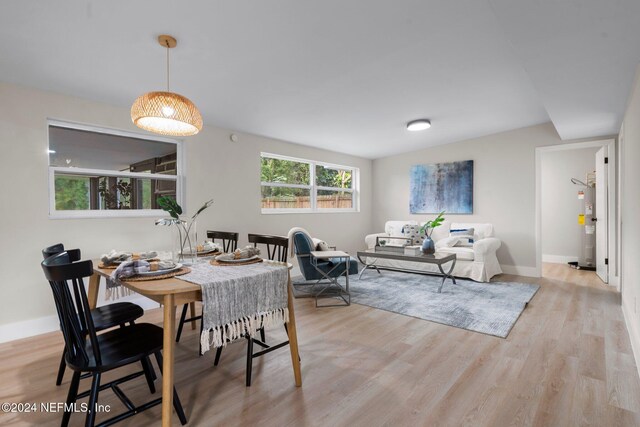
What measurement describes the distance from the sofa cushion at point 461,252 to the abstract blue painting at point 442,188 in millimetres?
1045

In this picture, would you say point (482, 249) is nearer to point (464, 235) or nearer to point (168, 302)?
point (464, 235)

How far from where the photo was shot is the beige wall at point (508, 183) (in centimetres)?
502

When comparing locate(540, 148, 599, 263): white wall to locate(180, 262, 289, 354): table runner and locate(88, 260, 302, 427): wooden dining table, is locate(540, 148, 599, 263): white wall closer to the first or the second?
locate(180, 262, 289, 354): table runner

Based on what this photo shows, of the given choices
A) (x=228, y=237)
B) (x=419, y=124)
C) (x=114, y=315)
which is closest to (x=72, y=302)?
(x=114, y=315)

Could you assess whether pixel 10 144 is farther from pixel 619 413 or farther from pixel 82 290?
pixel 619 413

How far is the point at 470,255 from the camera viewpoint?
470cm

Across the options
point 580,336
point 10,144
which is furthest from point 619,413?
point 10,144

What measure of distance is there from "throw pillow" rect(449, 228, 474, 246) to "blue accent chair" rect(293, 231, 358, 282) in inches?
83.5

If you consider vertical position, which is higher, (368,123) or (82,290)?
(368,123)

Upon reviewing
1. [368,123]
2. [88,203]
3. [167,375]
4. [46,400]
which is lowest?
[46,400]

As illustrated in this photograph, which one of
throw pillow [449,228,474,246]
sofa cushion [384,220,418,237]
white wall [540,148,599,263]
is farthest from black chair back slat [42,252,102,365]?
white wall [540,148,599,263]

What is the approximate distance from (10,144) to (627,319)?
18.8 feet

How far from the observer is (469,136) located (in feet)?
17.9

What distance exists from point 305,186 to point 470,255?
2849mm
